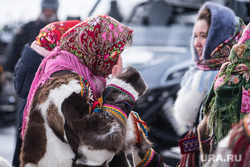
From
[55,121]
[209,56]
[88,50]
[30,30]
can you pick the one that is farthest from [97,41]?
[30,30]

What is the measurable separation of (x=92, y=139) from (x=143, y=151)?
2.06 feet

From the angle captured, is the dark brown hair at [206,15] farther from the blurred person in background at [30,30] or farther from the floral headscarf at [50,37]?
the blurred person in background at [30,30]

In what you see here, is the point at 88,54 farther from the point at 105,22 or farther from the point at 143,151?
the point at 143,151

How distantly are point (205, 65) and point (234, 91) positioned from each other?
3.22 ft

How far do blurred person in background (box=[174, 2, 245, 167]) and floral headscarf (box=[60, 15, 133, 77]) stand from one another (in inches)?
33.5

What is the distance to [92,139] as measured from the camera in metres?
1.94

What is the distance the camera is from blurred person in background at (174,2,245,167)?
2938 millimetres

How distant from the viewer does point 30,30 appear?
13.4 ft

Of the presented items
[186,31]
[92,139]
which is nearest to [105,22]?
[92,139]

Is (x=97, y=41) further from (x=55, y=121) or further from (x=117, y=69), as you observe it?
(x=55, y=121)

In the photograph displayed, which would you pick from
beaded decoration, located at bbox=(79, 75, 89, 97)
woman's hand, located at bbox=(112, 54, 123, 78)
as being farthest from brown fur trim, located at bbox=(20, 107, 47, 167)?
woman's hand, located at bbox=(112, 54, 123, 78)

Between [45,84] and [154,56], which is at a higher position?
[45,84]

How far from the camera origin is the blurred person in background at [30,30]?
4.04 m

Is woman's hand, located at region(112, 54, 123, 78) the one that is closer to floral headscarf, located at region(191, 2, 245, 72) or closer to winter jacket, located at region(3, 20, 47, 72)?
floral headscarf, located at region(191, 2, 245, 72)
